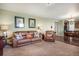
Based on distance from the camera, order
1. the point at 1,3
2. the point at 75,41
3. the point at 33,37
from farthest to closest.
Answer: the point at 33,37
the point at 75,41
the point at 1,3

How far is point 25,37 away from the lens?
2207 mm

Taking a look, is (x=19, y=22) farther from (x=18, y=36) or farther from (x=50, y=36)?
(x=50, y=36)

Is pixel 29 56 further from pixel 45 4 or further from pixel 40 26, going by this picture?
pixel 45 4

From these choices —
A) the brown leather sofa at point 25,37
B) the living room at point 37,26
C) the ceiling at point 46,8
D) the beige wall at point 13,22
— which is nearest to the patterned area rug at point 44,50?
the living room at point 37,26

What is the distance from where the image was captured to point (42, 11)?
2.16m

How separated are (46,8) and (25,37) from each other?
35.4 inches

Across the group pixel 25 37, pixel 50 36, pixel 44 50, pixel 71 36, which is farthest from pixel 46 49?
pixel 71 36

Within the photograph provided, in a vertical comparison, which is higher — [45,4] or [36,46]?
[45,4]

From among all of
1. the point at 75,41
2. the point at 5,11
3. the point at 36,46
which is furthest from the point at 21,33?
the point at 75,41

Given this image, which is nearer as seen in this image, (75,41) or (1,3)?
(1,3)

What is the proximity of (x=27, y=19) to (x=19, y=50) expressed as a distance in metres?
0.79

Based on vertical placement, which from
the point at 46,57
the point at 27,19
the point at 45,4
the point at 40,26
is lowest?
the point at 46,57

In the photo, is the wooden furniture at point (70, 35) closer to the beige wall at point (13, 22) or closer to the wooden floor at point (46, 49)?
the wooden floor at point (46, 49)

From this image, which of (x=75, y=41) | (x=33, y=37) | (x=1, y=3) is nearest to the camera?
(x=1, y=3)
